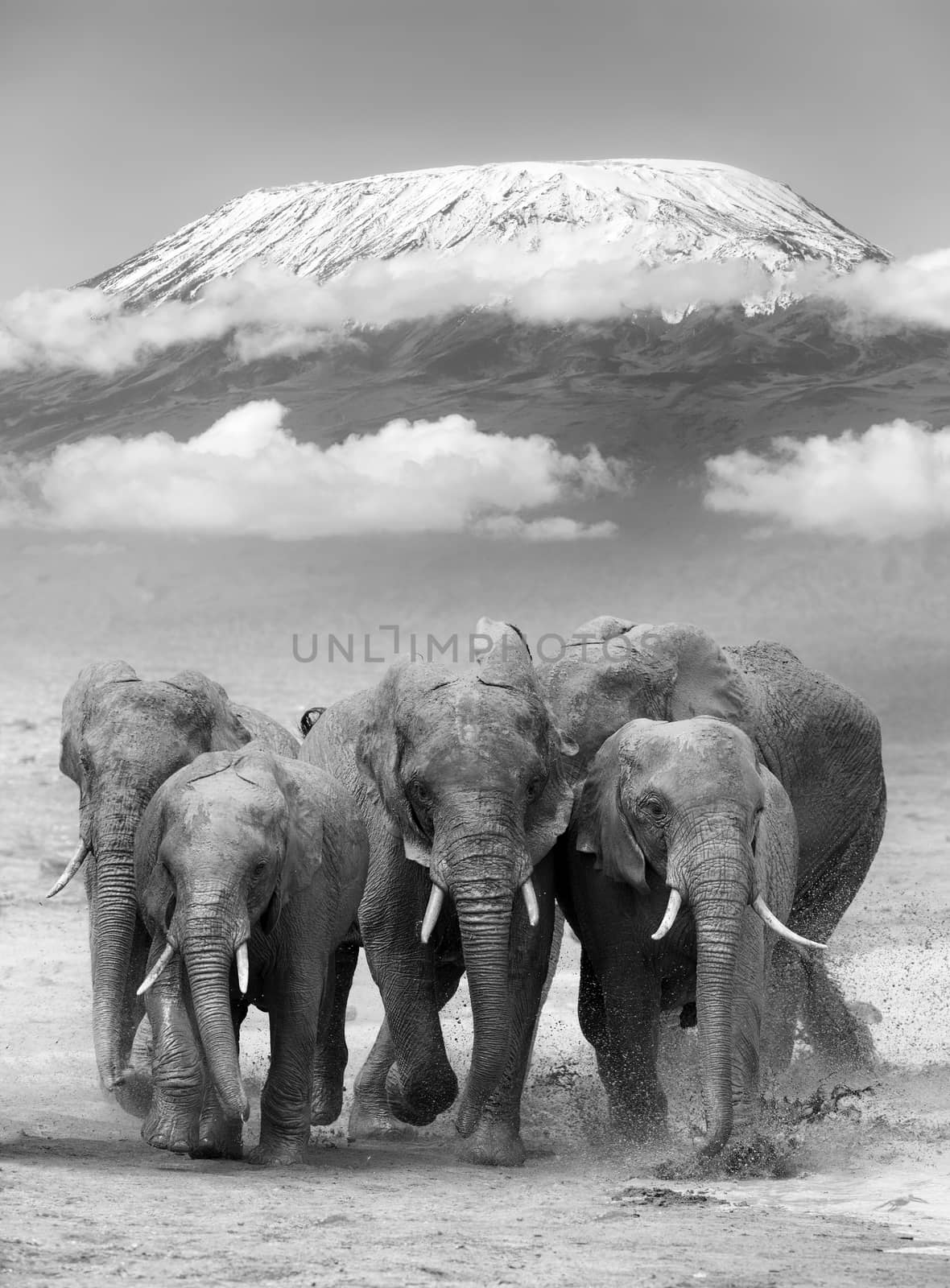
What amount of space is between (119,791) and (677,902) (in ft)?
11.8

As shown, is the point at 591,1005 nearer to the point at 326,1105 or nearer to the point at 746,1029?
the point at 746,1029

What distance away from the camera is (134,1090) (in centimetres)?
1169

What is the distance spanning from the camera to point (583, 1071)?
14.6 metres

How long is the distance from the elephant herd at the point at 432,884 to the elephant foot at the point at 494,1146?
0.01m

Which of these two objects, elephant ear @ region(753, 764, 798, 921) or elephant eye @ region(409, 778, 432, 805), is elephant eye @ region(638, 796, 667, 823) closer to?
elephant ear @ region(753, 764, 798, 921)

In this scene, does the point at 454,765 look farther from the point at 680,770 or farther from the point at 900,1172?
the point at 900,1172

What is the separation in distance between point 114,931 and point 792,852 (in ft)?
13.2

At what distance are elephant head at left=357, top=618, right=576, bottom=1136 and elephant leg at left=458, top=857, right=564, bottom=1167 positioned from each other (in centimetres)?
8

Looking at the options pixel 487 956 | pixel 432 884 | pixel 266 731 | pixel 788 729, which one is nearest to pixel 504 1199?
pixel 487 956

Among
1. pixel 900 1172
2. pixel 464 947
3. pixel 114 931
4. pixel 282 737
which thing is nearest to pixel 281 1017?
pixel 464 947

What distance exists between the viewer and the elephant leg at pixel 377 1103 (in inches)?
474

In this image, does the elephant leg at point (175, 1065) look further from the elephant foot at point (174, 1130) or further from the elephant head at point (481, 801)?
the elephant head at point (481, 801)

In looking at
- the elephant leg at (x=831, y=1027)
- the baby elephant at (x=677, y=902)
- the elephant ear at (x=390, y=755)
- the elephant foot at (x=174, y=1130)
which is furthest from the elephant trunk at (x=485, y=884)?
the elephant leg at (x=831, y=1027)

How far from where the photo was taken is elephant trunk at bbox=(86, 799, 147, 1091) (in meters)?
11.7
